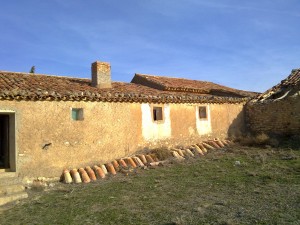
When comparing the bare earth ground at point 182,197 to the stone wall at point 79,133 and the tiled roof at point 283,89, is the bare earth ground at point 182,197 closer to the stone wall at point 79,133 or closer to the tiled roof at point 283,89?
the stone wall at point 79,133

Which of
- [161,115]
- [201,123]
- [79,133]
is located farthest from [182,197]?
[201,123]

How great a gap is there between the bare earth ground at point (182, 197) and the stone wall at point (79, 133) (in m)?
1.11

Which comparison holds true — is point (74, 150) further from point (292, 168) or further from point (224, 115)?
point (224, 115)

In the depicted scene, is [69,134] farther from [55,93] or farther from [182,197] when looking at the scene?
[182,197]

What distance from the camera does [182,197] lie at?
7641 mm

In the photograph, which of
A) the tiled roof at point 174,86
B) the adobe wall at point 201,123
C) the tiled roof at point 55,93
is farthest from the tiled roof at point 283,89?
the tiled roof at point 55,93

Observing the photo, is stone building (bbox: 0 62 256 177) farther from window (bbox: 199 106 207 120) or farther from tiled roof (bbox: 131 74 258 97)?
tiled roof (bbox: 131 74 258 97)

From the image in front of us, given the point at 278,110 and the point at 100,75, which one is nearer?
the point at 100,75

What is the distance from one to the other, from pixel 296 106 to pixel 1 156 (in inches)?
496

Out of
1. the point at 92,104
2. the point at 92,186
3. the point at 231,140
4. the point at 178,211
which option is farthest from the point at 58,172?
the point at 231,140

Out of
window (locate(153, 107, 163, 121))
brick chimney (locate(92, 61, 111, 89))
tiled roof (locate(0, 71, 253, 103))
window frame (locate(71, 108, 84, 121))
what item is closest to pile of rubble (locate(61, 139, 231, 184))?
window (locate(153, 107, 163, 121))

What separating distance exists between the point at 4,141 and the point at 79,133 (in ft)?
7.99

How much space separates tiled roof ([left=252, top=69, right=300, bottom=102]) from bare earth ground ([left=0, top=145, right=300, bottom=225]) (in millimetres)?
5981

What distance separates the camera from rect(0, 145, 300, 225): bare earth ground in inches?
245
